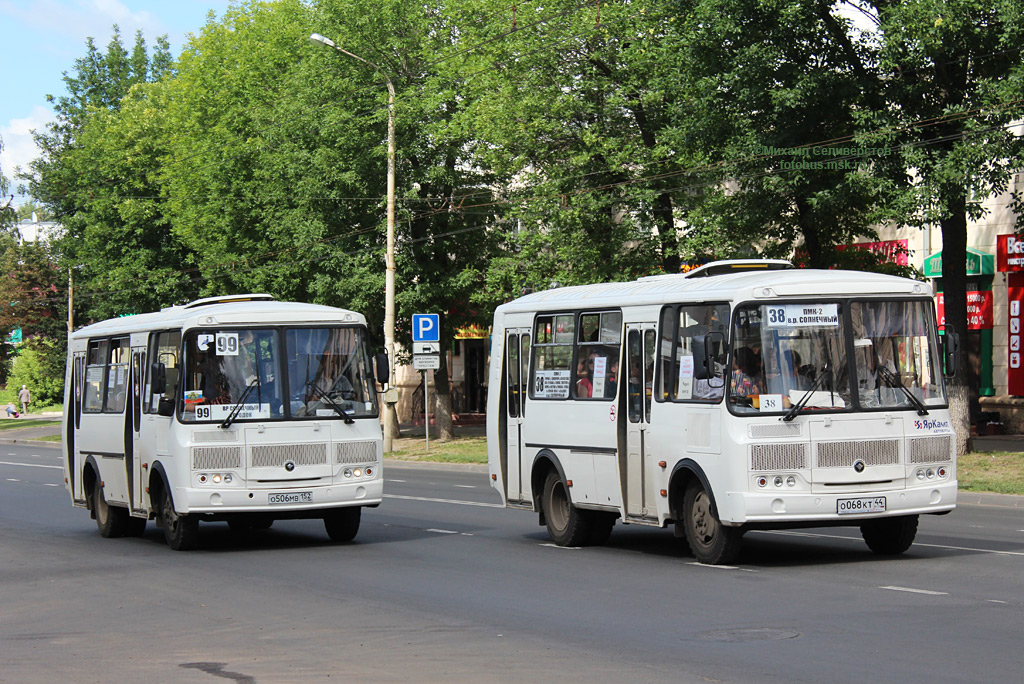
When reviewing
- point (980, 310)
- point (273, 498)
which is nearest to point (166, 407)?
point (273, 498)

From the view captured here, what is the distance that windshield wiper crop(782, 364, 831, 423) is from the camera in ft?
42.4

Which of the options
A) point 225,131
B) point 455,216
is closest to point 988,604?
point 455,216

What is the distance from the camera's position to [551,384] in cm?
1627

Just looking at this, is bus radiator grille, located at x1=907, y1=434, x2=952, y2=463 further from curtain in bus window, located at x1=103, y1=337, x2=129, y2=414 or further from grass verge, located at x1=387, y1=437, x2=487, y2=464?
grass verge, located at x1=387, y1=437, x2=487, y2=464

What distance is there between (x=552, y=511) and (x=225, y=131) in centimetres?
3313

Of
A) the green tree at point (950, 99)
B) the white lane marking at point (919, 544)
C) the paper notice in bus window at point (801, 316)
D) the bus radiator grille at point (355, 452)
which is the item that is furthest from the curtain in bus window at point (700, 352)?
the green tree at point (950, 99)

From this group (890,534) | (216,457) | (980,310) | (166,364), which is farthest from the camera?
(980,310)

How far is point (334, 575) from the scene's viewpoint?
44.9 ft

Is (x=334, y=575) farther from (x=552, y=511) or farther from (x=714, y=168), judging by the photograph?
(x=714, y=168)

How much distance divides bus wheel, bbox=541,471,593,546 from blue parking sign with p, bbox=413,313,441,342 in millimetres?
17521

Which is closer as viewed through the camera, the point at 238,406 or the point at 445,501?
the point at 238,406

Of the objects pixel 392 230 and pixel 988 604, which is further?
pixel 392 230

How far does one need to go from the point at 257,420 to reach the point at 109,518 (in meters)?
3.88

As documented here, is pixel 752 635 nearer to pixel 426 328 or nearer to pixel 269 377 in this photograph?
pixel 269 377
